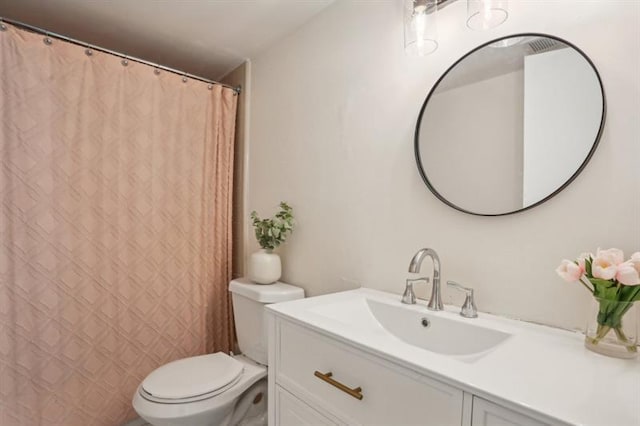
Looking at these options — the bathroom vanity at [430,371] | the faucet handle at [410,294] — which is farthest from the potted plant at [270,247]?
the faucet handle at [410,294]

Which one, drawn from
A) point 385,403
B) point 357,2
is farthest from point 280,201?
point 385,403

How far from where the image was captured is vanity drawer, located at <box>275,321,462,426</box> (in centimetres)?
66

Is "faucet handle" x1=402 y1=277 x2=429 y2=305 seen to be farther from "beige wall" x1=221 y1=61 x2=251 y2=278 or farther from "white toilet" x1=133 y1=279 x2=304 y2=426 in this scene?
"beige wall" x1=221 y1=61 x2=251 y2=278

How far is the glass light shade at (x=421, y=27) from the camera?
115 centimetres

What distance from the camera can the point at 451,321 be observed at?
0.98m

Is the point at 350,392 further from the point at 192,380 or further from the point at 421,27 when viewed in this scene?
the point at 421,27

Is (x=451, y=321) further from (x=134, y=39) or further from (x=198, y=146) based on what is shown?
(x=134, y=39)

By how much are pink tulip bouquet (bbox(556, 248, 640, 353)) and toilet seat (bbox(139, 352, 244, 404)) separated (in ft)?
4.22

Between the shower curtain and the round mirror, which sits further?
the shower curtain

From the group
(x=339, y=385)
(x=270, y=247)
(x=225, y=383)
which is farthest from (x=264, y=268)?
(x=339, y=385)

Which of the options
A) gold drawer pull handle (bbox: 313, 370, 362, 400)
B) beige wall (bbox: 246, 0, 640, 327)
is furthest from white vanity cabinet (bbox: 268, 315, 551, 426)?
beige wall (bbox: 246, 0, 640, 327)

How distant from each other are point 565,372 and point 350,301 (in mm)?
652

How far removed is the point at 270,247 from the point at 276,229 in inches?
4.3

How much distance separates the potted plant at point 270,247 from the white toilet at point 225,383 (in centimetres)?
5
